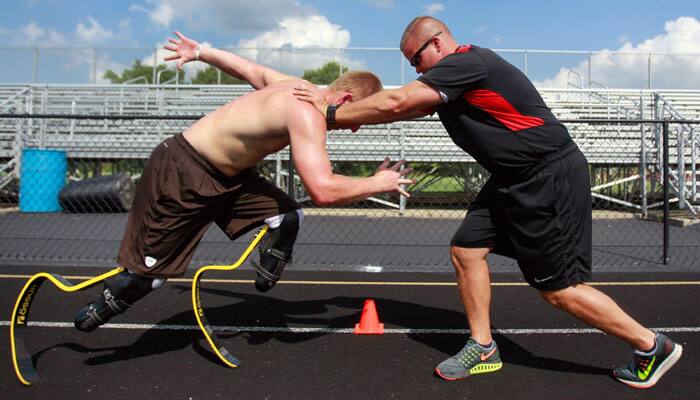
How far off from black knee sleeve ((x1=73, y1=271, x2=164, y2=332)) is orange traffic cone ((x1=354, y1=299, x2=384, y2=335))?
1.52 metres

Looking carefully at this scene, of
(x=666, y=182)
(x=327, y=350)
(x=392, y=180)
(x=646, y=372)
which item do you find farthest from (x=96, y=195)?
(x=646, y=372)

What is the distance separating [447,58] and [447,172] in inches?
483

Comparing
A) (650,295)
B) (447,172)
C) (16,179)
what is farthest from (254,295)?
(16,179)

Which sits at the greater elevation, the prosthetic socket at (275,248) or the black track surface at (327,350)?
the prosthetic socket at (275,248)

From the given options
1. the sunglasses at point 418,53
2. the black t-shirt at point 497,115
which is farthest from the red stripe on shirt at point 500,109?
the sunglasses at point 418,53

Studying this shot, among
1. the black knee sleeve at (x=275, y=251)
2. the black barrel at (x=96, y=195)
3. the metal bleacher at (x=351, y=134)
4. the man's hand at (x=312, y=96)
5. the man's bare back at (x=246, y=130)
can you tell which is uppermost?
the metal bleacher at (x=351, y=134)

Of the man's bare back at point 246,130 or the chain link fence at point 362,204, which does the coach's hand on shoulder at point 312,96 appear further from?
the chain link fence at point 362,204

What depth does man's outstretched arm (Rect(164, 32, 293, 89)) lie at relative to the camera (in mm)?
3430

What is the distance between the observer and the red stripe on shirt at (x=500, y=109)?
111 inches

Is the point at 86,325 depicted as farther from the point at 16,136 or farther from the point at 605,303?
the point at 16,136

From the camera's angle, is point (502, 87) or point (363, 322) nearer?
point (502, 87)

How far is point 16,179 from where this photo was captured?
14.4m

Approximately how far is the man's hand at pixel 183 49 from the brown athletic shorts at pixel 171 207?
2.45ft

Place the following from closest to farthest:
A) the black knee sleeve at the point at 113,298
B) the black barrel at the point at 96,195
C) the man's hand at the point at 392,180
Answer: the man's hand at the point at 392,180
the black knee sleeve at the point at 113,298
the black barrel at the point at 96,195
